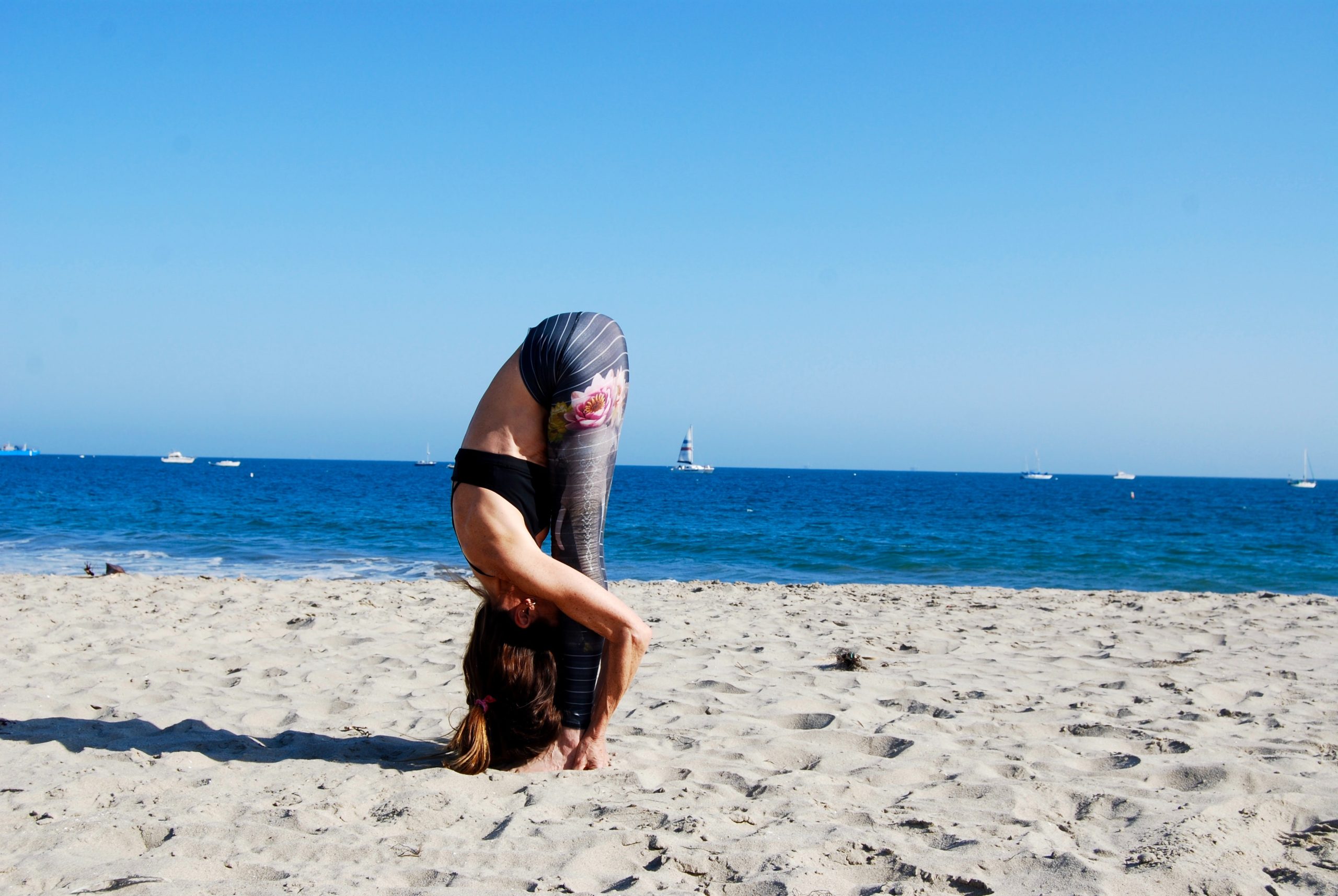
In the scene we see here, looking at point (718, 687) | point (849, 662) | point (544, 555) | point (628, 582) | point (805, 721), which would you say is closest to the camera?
point (544, 555)

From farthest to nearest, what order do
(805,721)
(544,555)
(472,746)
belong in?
1. (805,721)
2. (472,746)
3. (544,555)

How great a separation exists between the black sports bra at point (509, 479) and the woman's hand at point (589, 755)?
28.2 inches

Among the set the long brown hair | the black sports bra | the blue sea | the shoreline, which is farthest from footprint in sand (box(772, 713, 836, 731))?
the shoreline

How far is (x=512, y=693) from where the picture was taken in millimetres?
3172

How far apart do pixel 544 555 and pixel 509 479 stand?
0.95 feet

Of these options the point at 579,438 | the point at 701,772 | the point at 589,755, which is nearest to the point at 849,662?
Answer: the point at 701,772

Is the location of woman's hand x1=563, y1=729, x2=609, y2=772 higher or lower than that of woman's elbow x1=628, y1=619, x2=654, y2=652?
lower

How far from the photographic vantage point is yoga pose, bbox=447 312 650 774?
3.01 metres

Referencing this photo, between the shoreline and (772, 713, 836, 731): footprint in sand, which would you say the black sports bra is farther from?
the shoreline

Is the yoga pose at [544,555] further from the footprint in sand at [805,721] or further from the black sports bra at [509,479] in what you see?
the footprint in sand at [805,721]

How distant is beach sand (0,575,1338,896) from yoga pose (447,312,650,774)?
182 millimetres

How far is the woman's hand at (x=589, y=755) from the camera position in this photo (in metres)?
3.16

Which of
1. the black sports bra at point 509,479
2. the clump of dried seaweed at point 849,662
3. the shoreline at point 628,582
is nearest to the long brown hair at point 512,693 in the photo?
the black sports bra at point 509,479

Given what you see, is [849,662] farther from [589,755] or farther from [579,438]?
[579,438]
